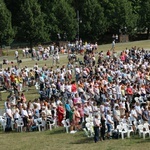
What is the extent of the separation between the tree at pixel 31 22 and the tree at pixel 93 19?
9.47m

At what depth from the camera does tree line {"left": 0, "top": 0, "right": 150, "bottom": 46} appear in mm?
71588

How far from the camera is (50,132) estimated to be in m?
22.7

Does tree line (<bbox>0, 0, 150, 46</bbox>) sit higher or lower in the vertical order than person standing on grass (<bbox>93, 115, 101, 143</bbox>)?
higher

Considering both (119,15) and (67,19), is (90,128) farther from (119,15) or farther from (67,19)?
(119,15)

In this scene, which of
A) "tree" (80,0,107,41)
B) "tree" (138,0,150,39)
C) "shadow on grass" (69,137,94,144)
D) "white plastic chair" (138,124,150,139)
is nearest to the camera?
"white plastic chair" (138,124,150,139)

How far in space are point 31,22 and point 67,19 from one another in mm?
7079

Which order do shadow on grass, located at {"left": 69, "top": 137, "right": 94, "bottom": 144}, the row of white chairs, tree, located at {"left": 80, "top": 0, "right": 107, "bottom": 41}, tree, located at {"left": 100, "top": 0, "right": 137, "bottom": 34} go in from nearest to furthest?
shadow on grass, located at {"left": 69, "top": 137, "right": 94, "bottom": 144} < the row of white chairs < tree, located at {"left": 80, "top": 0, "right": 107, "bottom": 41} < tree, located at {"left": 100, "top": 0, "right": 137, "bottom": 34}

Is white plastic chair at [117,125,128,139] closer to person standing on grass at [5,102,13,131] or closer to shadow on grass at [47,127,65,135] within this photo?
shadow on grass at [47,127,65,135]

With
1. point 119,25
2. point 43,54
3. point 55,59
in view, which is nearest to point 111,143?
point 55,59

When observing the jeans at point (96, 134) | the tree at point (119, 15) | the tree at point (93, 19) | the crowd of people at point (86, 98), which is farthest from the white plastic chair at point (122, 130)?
the tree at point (119, 15)

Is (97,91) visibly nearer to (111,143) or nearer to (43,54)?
(111,143)

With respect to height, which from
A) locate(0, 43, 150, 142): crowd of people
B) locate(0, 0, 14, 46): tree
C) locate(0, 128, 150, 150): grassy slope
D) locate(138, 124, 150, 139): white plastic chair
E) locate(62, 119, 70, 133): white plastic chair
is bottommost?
locate(0, 128, 150, 150): grassy slope

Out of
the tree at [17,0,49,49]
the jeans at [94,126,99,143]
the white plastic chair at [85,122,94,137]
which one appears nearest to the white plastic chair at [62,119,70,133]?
the white plastic chair at [85,122,94,137]

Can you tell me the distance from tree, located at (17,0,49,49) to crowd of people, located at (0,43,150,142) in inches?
1375
